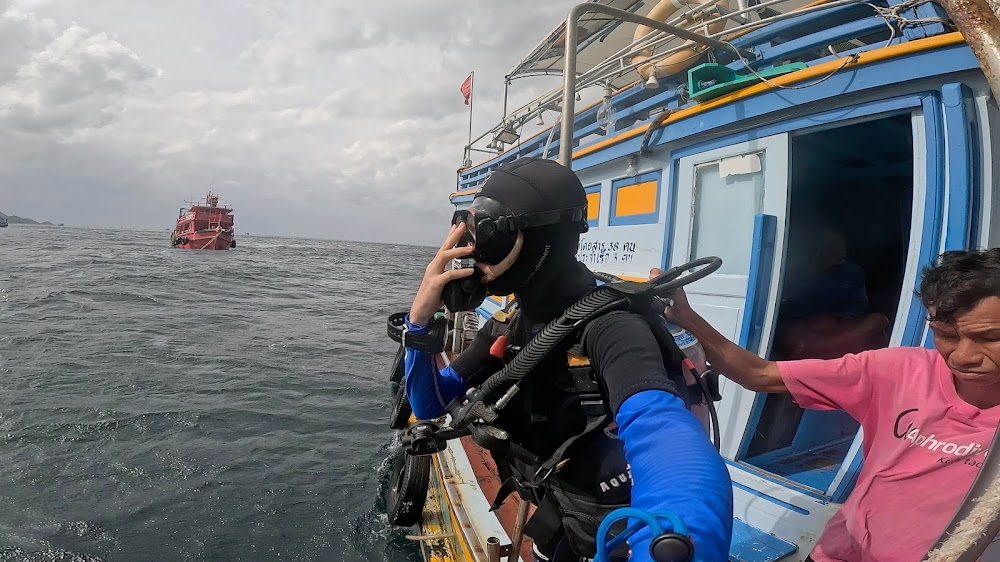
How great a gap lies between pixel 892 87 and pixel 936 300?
1.96m

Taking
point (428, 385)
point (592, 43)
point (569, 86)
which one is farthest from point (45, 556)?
point (592, 43)

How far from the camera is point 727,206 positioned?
399cm

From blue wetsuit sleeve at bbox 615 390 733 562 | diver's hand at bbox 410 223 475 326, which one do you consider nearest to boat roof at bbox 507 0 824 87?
diver's hand at bbox 410 223 475 326

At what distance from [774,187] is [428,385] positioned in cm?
292

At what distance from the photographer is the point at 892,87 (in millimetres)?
2873

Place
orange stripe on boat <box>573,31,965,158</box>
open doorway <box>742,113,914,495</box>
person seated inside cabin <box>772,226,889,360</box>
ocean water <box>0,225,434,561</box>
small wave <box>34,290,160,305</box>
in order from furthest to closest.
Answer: small wave <box>34,290,160,305</box> → ocean water <box>0,225,434,561</box> → person seated inside cabin <box>772,226,889,360</box> → open doorway <box>742,113,914,495</box> → orange stripe on boat <box>573,31,965,158</box>

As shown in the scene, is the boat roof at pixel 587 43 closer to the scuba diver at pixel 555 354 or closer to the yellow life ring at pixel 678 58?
the yellow life ring at pixel 678 58

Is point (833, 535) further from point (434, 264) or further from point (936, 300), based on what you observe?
point (434, 264)

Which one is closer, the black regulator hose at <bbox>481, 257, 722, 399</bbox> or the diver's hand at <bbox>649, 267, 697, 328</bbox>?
the black regulator hose at <bbox>481, 257, 722, 399</bbox>

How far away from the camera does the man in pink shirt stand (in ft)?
4.79

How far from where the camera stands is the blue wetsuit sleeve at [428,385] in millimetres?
1912

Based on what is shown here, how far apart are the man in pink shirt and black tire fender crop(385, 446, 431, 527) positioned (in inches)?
143

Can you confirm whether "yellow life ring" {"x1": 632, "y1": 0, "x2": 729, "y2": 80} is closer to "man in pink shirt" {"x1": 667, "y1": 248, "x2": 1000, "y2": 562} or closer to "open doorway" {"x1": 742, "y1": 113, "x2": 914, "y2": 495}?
"open doorway" {"x1": 742, "y1": 113, "x2": 914, "y2": 495}

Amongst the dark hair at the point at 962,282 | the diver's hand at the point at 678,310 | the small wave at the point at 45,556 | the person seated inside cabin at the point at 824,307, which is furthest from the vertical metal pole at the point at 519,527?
the small wave at the point at 45,556
